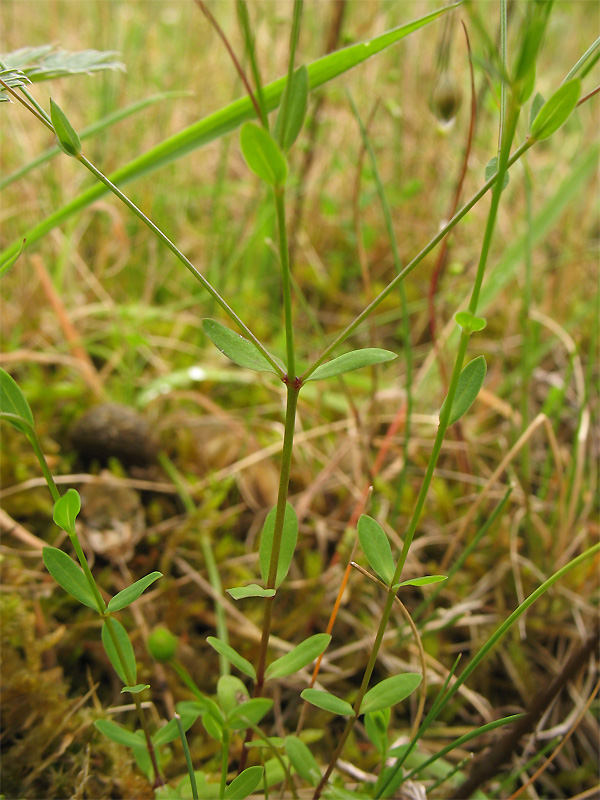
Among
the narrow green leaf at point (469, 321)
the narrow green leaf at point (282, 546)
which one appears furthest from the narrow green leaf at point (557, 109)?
the narrow green leaf at point (282, 546)

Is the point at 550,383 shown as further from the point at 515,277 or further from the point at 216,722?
the point at 216,722

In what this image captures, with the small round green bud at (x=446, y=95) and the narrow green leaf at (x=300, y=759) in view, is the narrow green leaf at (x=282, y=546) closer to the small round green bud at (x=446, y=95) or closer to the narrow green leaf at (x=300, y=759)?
the narrow green leaf at (x=300, y=759)

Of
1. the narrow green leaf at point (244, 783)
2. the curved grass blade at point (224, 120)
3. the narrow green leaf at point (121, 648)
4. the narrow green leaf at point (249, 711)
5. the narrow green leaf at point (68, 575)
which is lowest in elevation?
the narrow green leaf at point (244, 783)

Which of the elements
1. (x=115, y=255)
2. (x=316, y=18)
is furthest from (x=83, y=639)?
(x=316, y=18)

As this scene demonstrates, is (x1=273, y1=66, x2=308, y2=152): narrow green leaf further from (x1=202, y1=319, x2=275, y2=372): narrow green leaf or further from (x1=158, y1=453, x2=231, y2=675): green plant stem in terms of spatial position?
(x1=158, y1=453, x2=231, y2=675): green plant stem

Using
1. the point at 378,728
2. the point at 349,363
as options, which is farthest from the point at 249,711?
the point at 349,363

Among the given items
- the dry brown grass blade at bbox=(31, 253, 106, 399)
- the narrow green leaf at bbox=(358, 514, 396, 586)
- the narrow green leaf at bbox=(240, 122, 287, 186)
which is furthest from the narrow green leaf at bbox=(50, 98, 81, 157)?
the dry brown grass blade at bbox=(31, 253, 106, 399)
